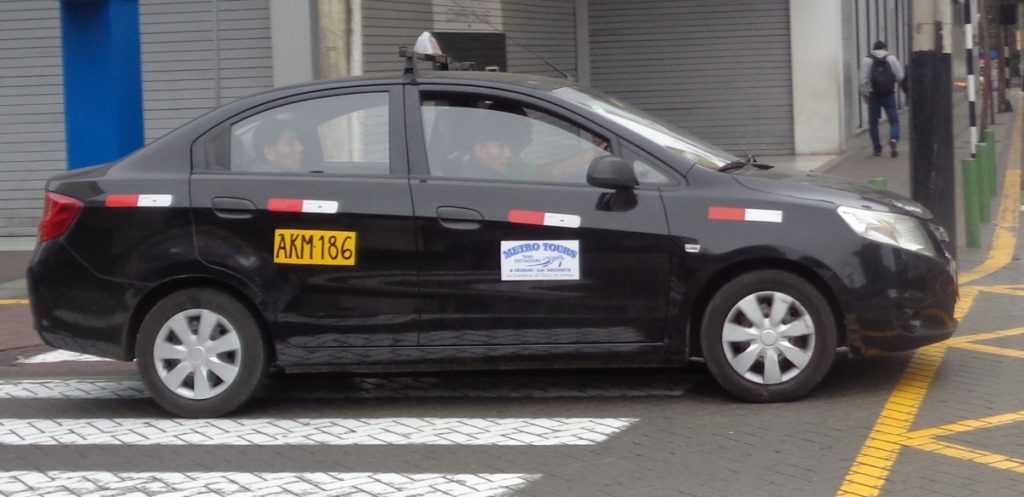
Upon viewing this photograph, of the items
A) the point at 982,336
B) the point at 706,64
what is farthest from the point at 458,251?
the point at 706,64

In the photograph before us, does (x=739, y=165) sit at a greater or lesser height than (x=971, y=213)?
greater

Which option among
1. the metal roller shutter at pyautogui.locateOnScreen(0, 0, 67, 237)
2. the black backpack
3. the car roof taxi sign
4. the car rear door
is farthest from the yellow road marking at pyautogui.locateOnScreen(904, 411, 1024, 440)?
the black backpack

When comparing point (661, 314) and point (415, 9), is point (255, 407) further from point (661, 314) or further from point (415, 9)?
point (415, 9)

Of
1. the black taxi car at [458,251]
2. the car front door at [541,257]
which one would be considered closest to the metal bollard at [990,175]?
the black taxi car at [458,251]

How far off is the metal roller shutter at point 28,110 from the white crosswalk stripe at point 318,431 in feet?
30.2

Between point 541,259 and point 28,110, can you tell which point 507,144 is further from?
point 28,110

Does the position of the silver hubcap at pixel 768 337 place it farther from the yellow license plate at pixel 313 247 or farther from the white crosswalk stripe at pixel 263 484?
the yellow license plate at pixel 313 247

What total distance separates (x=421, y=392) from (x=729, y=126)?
1689 cm

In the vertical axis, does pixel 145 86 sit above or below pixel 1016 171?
above

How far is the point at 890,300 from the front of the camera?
682 cm

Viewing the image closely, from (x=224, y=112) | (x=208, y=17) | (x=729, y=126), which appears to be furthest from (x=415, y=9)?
(x=224, y=112)

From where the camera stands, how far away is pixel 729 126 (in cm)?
2377

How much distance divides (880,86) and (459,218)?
17.0 m

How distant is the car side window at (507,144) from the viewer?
7008 mm
